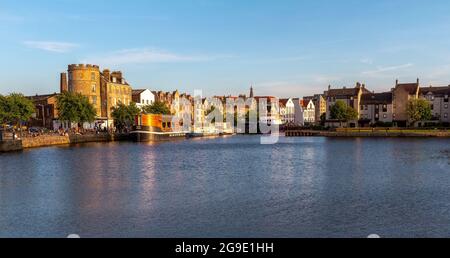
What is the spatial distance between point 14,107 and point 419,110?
11812 cm

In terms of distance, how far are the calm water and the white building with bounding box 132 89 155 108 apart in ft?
302

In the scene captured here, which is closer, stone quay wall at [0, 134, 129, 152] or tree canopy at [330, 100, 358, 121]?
stone quay wall at [0, 134, 129, 152]

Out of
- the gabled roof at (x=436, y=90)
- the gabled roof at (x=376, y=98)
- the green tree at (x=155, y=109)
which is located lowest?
the green tree at (x=155, y=109)

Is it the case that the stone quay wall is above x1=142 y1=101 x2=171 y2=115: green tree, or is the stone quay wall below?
below

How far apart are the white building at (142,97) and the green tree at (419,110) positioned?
87211mm

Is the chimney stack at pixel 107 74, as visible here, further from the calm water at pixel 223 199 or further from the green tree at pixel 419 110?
the green tree at pixel 419 110

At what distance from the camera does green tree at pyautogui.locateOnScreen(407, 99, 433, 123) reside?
14150 centimetres

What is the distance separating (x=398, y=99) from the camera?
6225 inches

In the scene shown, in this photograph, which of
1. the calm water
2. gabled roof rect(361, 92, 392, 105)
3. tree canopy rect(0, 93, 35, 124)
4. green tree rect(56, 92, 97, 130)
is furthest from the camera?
gabled roof rect(361, 92, 392, 105)

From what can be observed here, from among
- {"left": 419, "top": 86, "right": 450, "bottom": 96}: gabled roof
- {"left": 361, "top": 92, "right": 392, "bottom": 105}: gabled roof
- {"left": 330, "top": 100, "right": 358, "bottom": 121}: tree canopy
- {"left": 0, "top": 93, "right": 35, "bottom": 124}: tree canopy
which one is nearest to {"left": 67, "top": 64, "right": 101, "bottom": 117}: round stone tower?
{"left": 0, "top": 93, "right": 35, "bottom": 124}: tree canopy

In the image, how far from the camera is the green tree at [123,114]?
122475mm

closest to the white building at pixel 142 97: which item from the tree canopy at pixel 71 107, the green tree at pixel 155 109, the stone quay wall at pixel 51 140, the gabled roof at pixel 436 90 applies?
the green tree at pixel 155 109

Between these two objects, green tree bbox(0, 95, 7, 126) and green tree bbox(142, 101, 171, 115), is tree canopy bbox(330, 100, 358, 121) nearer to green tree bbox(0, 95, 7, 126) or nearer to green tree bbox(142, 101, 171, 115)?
green tree bbox(142, 101, 171, 115)
